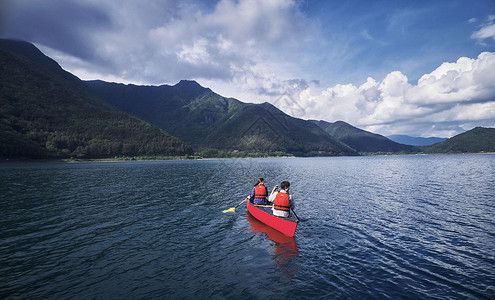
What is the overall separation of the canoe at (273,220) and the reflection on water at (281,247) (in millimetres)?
414

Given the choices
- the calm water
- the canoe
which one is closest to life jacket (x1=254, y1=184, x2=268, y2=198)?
the canoe

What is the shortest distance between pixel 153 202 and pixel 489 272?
99.1 ft

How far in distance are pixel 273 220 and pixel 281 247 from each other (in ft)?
10.4

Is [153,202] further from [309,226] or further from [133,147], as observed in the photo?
[133,147]

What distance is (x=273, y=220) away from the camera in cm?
1783

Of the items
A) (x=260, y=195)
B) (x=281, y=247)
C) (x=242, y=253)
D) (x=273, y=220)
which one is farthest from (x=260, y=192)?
(x=242, y=253)

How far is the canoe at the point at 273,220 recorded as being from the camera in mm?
16016

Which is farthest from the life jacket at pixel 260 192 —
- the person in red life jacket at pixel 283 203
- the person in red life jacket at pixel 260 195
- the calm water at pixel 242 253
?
the person in red life jacket at pixel 283 203

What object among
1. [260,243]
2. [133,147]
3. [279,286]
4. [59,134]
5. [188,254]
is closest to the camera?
[279,286]

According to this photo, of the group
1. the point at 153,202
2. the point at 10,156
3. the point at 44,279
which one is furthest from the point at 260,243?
the point at 10,156

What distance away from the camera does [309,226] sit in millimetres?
19031

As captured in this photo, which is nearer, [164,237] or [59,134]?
[164,237]

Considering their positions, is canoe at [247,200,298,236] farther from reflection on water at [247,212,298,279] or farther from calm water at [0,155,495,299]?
calm water at [0,155,495,299]

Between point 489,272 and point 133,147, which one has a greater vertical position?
point 133,147
